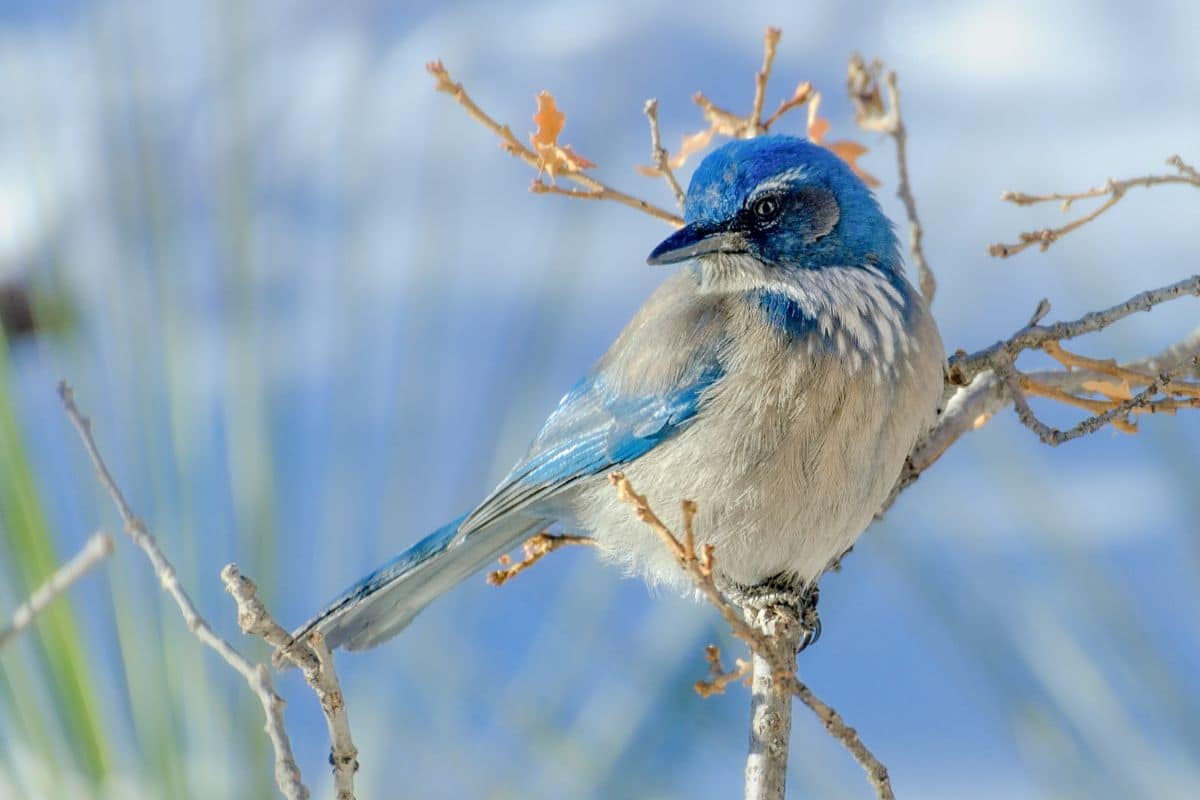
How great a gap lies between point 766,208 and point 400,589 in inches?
43.6

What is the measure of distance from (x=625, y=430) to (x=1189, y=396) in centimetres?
109

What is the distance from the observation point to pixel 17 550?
116 inches

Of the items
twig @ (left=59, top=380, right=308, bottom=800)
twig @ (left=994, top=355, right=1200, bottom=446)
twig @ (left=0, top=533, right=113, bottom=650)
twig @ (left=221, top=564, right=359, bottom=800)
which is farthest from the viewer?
twig @ (left=994, top=355, right=1200, bottom=446)

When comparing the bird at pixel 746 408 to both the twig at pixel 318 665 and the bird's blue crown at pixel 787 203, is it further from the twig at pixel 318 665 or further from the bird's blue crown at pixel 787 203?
the twig at pixel 318 665

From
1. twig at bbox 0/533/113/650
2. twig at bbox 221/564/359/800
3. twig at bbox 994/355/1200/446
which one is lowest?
twig at bbox 0/533/113/650

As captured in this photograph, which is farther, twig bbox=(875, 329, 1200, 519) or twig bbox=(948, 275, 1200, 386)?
twig bbox=(875, 329, 1200, 519)

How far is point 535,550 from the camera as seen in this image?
2.72 meters

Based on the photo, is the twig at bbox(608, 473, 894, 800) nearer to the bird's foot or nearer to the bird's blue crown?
the bird's foot

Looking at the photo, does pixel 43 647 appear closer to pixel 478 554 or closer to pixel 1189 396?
pixel 478 554

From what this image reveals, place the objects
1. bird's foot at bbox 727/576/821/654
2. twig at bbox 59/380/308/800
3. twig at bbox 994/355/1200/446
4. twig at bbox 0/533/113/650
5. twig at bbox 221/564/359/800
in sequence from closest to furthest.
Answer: twig at bbox 0/533/113/650
twig at bbox 59/380/308/800
twig at bbox 221/564/359/800
twig at bbox 994/355/1200/446
bird's foot at bbox 727/576/821/654

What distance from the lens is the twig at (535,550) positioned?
102 inches

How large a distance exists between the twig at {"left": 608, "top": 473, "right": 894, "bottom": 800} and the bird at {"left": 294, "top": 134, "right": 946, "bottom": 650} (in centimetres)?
11

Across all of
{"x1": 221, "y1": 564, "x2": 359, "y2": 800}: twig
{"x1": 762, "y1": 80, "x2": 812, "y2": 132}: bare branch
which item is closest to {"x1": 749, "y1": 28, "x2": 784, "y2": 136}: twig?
{"x1": 762, "y1": 80, "x2": 812, "y2": 132}: bare branch

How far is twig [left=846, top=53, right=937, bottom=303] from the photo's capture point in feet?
9.19
